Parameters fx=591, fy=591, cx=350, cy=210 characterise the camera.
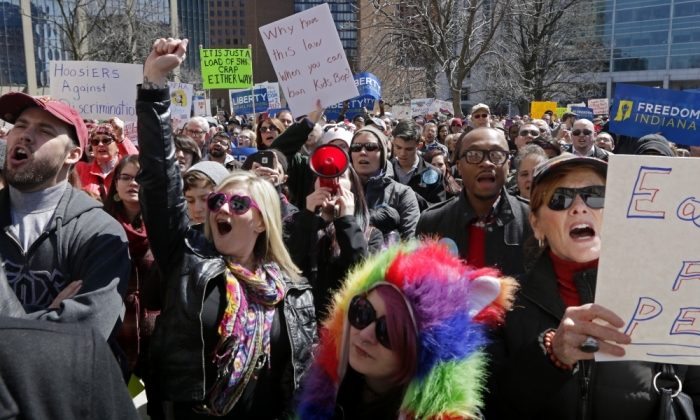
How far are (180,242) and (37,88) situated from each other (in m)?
43.6

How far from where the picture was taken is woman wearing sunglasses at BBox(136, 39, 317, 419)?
6.97ft

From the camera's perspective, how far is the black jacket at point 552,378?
163cm

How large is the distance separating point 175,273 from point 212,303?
18 centimetres

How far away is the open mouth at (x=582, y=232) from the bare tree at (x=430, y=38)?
11365 millimetres

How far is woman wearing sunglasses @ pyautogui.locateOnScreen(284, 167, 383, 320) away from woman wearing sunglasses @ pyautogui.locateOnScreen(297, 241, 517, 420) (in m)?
0.92

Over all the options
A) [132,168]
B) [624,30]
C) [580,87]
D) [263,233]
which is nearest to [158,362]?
[263,233]

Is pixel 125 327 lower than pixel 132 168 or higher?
lower

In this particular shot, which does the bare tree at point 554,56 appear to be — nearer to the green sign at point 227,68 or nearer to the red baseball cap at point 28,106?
the green sign at point 227,68

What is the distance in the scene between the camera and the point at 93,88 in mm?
6066

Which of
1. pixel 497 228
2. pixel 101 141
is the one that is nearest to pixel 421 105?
pixel 101 141

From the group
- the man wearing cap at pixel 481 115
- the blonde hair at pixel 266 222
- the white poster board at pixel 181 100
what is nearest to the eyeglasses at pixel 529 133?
the man wearing cap at pixel 481 115

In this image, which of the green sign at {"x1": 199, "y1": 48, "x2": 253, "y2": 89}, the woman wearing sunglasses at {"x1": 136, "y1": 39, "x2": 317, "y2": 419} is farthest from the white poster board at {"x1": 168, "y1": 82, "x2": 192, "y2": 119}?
the woman wearing sunglasses at {"x1": 136, "y1": 39, "x2": 317, "y2": 419}

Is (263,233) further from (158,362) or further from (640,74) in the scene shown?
(640,74)

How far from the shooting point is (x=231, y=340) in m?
2.17
